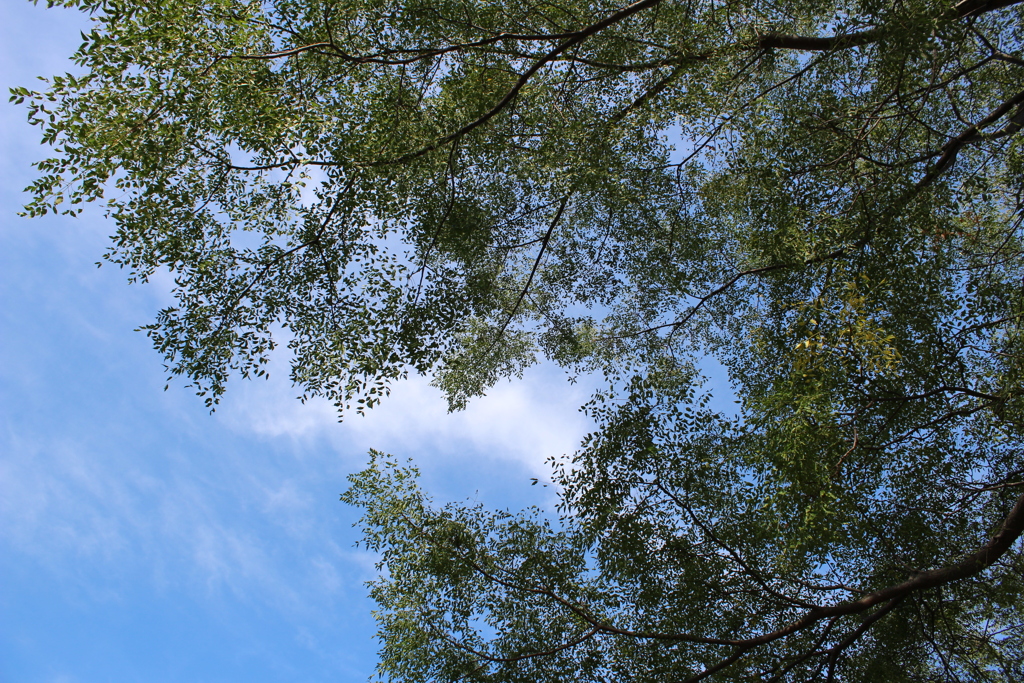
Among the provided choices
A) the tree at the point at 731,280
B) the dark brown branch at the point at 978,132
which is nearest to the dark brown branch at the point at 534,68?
the tree at the point at 731,280

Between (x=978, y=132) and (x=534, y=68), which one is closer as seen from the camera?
(x=978, y=132)

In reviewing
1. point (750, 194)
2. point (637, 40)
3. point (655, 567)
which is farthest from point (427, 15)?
point (655, 567)

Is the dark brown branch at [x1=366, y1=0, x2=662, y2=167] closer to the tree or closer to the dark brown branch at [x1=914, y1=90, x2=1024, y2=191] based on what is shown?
the tree

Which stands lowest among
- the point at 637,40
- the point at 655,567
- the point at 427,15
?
the point at 655,567

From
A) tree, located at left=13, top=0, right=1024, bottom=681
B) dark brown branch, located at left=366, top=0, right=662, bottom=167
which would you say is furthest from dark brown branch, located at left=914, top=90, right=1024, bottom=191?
dark brown branch, located at left=366, top=0, right=662, bottom=167

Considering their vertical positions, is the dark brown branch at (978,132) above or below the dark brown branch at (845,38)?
below

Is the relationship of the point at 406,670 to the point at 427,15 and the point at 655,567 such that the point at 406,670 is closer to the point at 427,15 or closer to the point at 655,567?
the point at 655,567

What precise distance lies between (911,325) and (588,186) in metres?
3.55

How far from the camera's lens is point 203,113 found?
5.54m

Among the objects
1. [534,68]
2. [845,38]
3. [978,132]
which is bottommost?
[978,132]

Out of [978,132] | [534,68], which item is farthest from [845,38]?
[534,68]

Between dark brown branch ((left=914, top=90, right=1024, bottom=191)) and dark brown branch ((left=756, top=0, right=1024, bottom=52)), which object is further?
dark brown branch ((left=914, top=90, right=1024, bottom=191))

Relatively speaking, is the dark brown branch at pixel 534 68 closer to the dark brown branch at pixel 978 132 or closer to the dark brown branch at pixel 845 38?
the dark brown branch at pixel 845 38

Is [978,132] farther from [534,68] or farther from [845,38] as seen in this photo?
[534,68]
